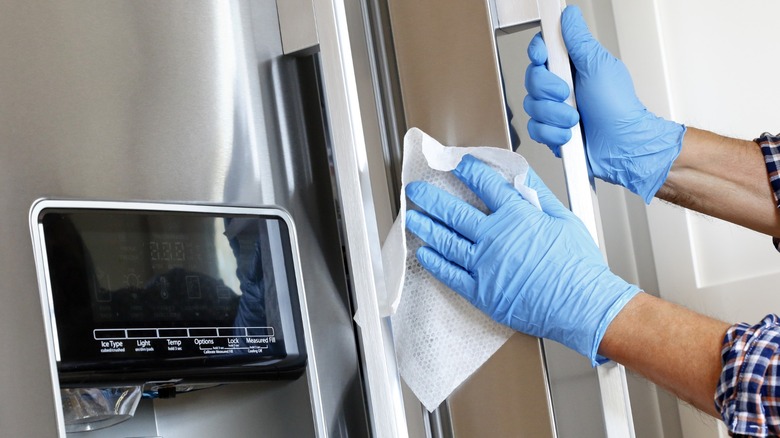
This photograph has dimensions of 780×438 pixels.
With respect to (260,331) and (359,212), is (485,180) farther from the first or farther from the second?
(260,331)

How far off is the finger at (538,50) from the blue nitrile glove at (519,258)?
215 millimetres

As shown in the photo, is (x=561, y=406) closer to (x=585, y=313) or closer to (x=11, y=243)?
(x=585, y=313)

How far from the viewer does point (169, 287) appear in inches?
31.7

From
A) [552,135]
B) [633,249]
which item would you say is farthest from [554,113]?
[633,249]

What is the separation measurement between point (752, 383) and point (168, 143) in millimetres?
700

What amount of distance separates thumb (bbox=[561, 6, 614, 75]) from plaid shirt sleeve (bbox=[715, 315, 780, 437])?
497 millimetres

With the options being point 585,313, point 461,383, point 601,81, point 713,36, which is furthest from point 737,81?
point 461,383

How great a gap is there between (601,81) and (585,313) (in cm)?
45

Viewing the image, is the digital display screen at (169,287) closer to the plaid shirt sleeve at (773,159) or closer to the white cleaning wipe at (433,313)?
the white cleaning wipe at (433,313)

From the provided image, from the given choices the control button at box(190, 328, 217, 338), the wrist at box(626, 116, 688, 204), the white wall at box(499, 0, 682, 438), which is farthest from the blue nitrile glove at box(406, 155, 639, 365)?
the white wall at box(499, 0, 682, 438)

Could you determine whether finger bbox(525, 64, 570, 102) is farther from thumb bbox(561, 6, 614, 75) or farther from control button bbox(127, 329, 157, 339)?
control button bbox(127, 329, 157, 339)

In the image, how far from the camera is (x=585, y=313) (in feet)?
3.31

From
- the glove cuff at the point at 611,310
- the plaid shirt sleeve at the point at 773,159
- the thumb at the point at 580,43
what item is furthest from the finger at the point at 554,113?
the plaid shirt sleeve at the point at 773,159

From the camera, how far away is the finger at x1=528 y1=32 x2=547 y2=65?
3.62 feet
